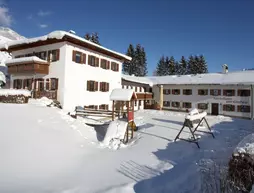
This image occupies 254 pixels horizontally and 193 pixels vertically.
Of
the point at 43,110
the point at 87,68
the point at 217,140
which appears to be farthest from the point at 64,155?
the point at 87,68

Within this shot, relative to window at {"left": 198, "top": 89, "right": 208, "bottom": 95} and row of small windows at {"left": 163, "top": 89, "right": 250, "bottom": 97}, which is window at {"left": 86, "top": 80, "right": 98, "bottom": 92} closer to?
row of small windows at {"left": 163, "top": 89, "right": 250, "bottom": 97}

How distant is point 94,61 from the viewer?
78.0 feet

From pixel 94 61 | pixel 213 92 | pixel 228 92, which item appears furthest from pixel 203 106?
pixel 94 61

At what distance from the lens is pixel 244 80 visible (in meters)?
31.1

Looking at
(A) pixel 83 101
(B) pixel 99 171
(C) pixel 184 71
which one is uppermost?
(C) pixel 184 71

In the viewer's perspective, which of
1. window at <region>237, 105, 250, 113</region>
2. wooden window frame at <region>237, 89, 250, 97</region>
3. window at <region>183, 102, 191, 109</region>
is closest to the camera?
wooden window frame at <region>237, 89, 250, 97</region>

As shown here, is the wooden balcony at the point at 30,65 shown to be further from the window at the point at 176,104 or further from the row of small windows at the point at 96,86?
the window at the point at 176,104

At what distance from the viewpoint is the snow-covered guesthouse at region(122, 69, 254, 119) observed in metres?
30.7

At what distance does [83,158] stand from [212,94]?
28.8 metres

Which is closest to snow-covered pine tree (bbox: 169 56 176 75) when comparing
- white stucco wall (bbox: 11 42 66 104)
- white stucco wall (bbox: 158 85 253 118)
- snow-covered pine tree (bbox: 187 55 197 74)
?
snow-covered pine tree (bbox: 187 55 197 74)

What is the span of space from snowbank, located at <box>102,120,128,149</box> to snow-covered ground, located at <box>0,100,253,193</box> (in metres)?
0.70

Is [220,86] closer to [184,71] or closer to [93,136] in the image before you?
[93,136]

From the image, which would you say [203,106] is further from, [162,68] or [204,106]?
[162,68]

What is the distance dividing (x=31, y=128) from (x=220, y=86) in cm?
2991
